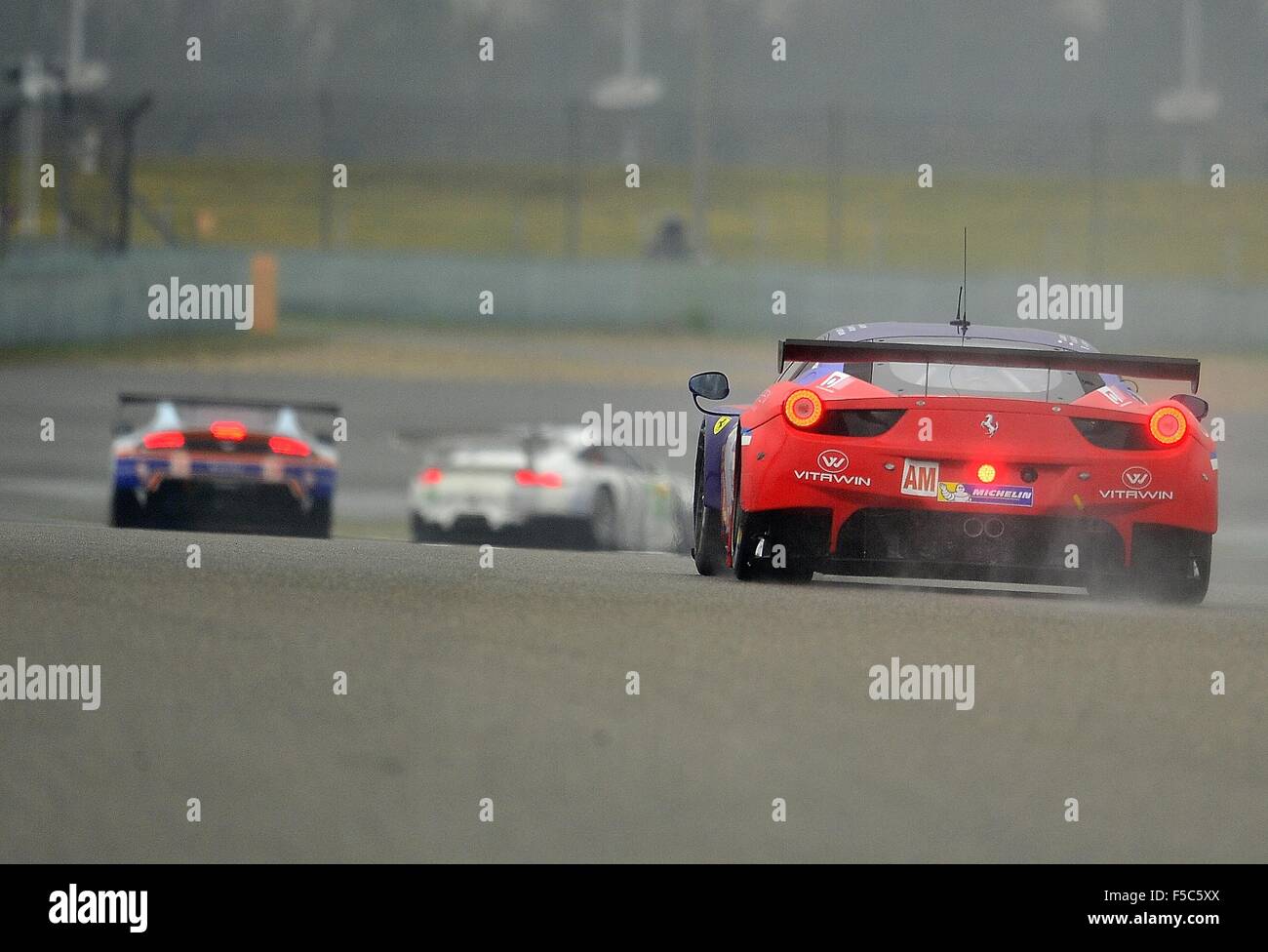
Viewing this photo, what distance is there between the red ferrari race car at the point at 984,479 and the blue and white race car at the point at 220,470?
7697mm

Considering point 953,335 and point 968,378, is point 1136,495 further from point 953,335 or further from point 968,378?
point 953,335

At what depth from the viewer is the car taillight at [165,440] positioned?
589 inches

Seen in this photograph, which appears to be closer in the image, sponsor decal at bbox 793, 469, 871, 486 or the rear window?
sponsor decal at bbox 793, 469, 871, 486

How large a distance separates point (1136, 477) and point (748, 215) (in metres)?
59.8

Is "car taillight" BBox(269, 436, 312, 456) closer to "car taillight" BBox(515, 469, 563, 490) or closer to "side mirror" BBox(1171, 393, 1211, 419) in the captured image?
"car taillight" BBox(515, 469, 563, 490)

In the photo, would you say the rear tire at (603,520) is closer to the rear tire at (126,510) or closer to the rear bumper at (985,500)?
the rear tire at (126,510)

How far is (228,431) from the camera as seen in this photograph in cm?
1521

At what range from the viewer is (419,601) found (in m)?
7.38

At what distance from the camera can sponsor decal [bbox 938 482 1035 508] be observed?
25.2 ft

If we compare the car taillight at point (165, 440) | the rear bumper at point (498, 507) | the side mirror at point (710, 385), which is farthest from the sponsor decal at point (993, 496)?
the rear bumper at point (498, 507)

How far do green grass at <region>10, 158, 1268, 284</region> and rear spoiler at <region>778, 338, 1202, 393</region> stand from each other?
45409 millimetres

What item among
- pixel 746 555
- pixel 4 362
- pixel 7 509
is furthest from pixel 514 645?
pixel 4 362

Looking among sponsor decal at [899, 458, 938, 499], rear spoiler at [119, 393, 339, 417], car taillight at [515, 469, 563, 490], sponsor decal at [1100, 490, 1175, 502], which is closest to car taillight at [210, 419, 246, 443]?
rear spoiler at [119, 393, 339, 417]

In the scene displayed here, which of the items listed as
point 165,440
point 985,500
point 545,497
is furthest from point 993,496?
point 545,497
